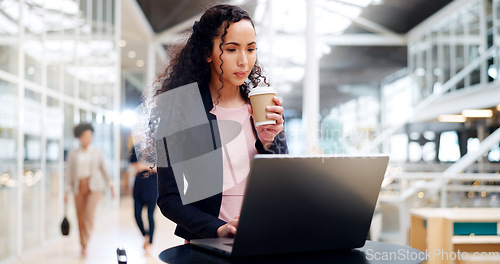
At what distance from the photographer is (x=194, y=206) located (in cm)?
120

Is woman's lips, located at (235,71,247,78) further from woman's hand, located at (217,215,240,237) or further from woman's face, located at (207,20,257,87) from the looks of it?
woman's hand, located at (217,215,240,237)

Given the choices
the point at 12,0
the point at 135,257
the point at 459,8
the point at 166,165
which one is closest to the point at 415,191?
the point at 135,257

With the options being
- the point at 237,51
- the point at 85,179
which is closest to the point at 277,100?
the point at 237,51

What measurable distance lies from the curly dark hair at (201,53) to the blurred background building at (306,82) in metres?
0.08

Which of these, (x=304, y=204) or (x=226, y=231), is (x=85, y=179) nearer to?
(x=226, y=231)

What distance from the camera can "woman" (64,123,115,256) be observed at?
19.3 feet

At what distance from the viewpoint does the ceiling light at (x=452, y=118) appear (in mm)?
15173

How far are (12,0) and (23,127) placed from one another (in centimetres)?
132

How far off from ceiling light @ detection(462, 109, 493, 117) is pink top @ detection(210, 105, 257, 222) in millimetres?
13409

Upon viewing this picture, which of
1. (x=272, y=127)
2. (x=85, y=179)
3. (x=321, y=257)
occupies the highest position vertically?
(x=272, y=127)

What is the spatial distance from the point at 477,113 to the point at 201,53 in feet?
46.9

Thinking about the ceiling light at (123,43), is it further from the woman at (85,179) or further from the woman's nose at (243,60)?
the woman's nose at (243,60)

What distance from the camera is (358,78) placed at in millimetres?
21281

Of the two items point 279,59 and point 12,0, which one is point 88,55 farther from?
point 279,59
